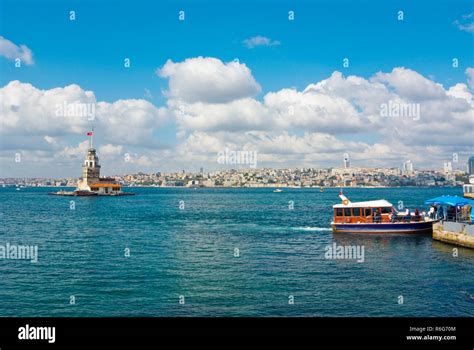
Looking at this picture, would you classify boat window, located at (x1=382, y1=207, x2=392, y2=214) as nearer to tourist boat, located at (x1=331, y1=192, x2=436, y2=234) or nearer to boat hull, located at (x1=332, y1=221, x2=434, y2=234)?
tourist boat, located at (x1=331, y1=192, x2=436, y2=234)

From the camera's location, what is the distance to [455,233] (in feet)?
123

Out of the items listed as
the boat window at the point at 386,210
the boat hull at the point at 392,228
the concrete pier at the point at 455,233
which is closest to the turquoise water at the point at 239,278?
the concrete pier at the point at 455,233

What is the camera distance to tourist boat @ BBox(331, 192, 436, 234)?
4556 centimetres

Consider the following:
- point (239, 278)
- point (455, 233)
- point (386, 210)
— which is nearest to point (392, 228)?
point (386, 210)

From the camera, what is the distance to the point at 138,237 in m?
47.8

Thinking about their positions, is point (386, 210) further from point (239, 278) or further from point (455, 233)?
point (239, 278)

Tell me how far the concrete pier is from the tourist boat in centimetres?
404

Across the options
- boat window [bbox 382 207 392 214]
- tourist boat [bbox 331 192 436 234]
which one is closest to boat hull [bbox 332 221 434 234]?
tourist boat [bbox 331 192 436 234]

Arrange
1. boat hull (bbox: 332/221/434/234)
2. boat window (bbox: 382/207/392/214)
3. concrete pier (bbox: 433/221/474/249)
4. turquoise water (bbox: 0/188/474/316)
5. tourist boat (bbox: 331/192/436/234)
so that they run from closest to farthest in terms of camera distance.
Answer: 1. turquoise water (bbox: 0/188/474/316)
2. concrete pier (bbox: 433/221/474/249)
3. boat hull (bbox: 332/221/434/234)
4. tourist boat (bbox: 331/192/436/234)
5. boat window (bbox: 382/207/392/214)

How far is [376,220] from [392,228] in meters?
1.70

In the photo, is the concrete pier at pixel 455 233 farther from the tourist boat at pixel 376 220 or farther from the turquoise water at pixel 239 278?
the tourist boat at pixel 376 220

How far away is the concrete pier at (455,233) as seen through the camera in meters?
35.4
